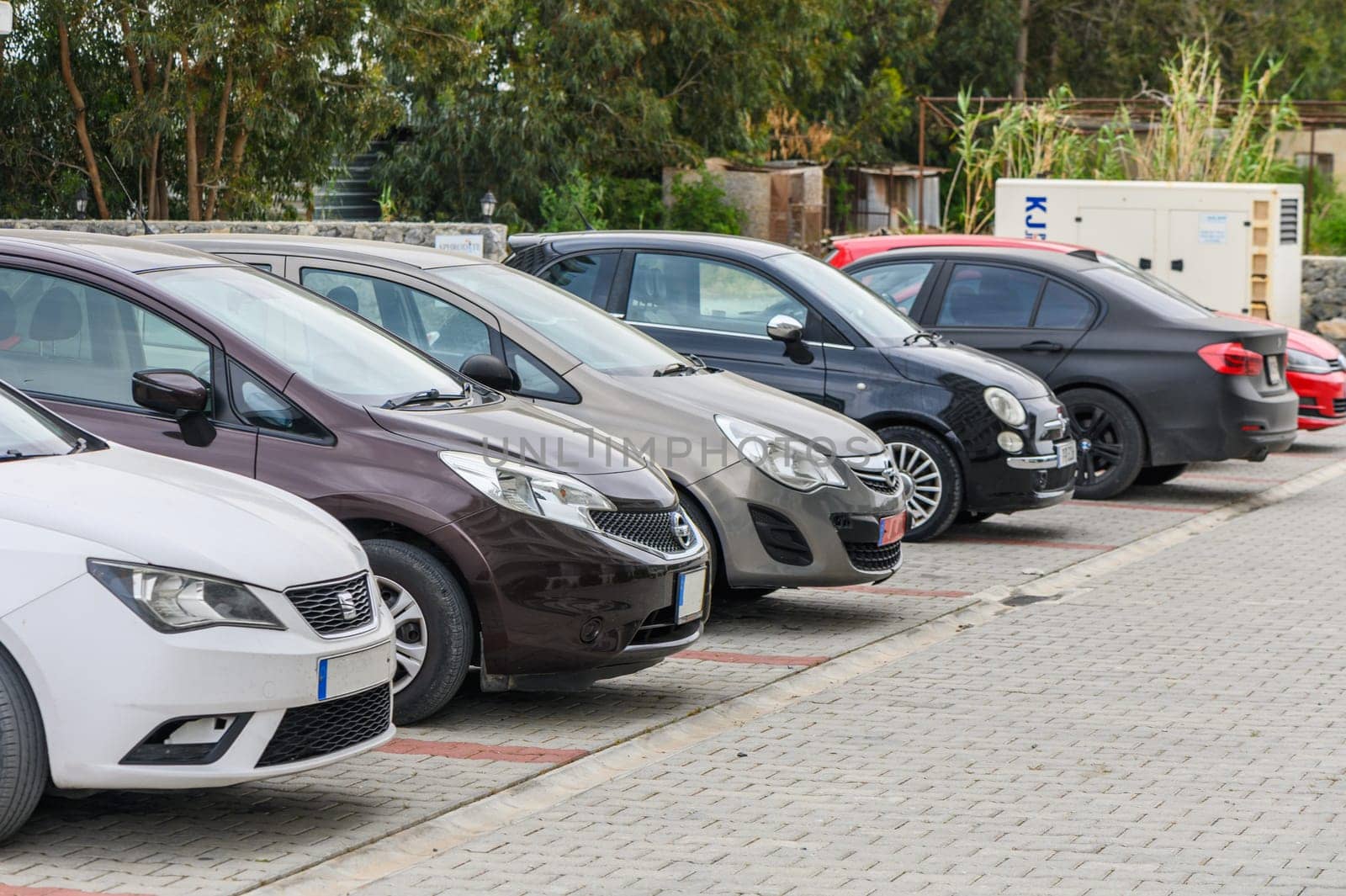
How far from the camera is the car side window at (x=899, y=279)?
1305cm

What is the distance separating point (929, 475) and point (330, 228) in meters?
10.4

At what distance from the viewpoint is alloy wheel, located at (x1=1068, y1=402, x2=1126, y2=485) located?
13.0 meters

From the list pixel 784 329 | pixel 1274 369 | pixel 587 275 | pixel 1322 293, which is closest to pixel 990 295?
pixel 1274 369

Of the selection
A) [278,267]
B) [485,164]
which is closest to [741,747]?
[278,267]

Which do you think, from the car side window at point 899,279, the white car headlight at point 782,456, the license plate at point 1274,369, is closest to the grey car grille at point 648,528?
the white car headlight at point 782,456

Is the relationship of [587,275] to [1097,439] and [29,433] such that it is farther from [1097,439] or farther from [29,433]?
[29,433]

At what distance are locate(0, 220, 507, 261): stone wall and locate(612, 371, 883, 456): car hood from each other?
10104mm

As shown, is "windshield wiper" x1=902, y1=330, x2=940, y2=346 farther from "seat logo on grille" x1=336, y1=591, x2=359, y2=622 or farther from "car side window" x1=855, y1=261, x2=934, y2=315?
"seat logo on grille" x1=336, y1=591, x2=359, y2=622

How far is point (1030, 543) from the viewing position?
1155 centimetres

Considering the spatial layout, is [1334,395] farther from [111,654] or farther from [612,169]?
[612,169]

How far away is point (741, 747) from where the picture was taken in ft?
21.5

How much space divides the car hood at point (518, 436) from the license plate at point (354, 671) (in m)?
1.19

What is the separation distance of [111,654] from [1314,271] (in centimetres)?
2176

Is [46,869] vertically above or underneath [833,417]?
underneath
